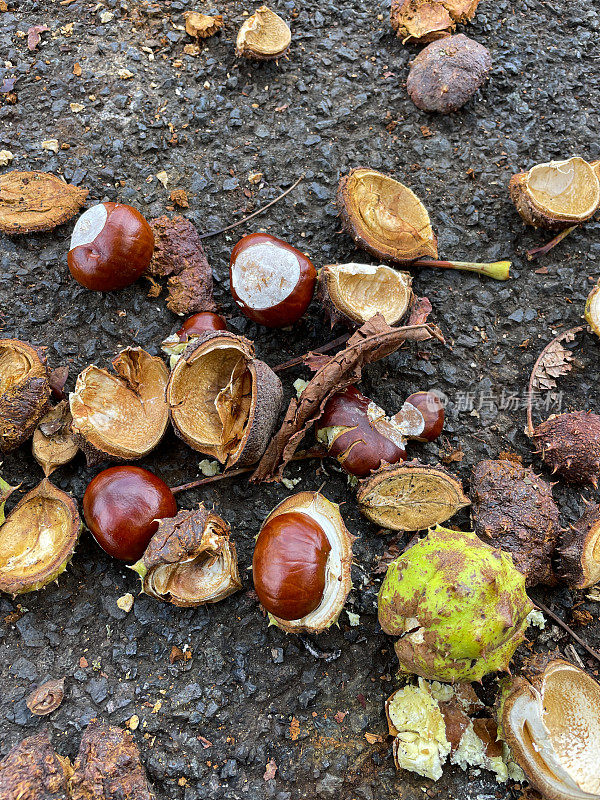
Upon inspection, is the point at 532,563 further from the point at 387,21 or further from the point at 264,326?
the point at 387,21

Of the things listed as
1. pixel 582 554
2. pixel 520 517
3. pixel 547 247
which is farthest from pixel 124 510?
pixel 547 247

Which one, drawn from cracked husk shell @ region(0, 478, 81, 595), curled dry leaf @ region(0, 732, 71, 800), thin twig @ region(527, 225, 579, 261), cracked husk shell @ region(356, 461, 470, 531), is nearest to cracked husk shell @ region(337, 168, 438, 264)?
thin twig @ region(527, 225, 579, 261)

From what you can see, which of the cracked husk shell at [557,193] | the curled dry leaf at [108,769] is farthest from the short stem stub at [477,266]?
the curled dry leaf at [108,769]

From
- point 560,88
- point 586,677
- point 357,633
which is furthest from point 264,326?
point 560,88

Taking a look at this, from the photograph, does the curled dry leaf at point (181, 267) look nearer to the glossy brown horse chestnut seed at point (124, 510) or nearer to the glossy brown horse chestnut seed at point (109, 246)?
the glossy brown horse chestnut seed at point (109, 246)

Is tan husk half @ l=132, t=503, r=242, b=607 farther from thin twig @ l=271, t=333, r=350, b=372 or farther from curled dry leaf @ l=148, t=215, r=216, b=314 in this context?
curled dry leaf @ l=148, t=215, r=216, b=314

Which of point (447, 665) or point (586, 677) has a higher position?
point (447, 665)
